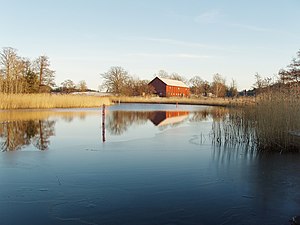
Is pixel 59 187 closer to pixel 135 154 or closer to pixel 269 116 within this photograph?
pixel 135 154

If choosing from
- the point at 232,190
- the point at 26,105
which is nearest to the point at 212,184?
the point at 232,190

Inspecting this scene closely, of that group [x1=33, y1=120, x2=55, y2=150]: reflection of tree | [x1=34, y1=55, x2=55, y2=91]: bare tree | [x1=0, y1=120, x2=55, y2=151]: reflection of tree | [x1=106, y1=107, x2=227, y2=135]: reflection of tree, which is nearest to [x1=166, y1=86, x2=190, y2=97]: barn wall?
[x1=34, y1=55, x2=55, y2=91]: bare tree

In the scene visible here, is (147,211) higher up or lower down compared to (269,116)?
lower down

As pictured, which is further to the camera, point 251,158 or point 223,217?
point 251,158

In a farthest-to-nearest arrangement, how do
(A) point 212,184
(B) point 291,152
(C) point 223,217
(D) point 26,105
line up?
(D) point 26,105 < (B) point 291,152 < (A) point 212,184 < (C) point 223,217

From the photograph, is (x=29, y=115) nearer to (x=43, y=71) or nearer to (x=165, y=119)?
(x=165, y=119)

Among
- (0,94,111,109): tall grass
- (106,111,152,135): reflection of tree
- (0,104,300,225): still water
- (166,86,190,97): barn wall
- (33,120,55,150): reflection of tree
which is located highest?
(166,86,190,97): barn wall

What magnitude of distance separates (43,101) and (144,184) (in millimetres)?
23085

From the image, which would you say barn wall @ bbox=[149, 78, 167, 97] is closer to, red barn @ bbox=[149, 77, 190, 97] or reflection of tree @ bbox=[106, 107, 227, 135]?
red barn @ bbox=[149, 77, 190, 97]

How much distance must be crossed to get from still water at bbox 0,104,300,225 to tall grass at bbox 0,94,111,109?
15.9 meters

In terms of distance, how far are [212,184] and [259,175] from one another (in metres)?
1.21

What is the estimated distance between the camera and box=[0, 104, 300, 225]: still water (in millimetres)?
3992

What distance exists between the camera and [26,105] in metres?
25.3

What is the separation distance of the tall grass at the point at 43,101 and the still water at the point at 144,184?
1590 centimetres
